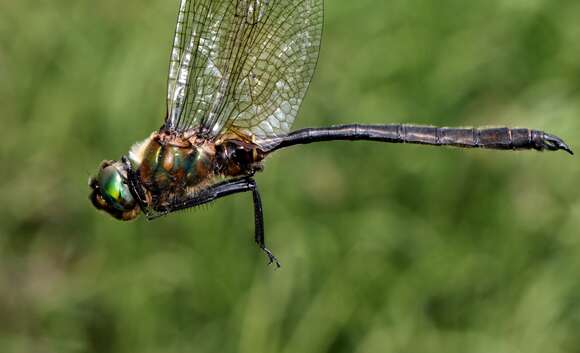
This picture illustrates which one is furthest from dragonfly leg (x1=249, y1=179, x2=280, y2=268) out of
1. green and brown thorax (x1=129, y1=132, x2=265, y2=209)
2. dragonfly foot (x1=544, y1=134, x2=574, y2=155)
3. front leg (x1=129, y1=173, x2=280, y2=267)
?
dragonfly foot (x1=544, y1=134, x2=574, y2=155)

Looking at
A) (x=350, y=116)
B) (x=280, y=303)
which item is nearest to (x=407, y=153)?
(x=350, y=116)

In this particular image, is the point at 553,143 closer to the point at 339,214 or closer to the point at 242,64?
the point at 242,64

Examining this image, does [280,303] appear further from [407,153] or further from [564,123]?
[564,123]

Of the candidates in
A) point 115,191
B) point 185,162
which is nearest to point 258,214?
point 185,162

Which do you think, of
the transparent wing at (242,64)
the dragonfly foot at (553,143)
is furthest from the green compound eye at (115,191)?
the dragonfly foot at (553,143)

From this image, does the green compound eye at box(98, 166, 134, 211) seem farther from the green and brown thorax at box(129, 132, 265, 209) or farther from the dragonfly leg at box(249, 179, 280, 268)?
the dragonfly leg at box(249, 179, 280, 268)

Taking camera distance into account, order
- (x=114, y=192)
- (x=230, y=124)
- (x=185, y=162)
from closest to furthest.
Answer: (x=114, y=192), (x=185, y=162), (x=230, y=124)

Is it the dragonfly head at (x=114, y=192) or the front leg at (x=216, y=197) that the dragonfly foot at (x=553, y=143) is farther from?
the dragonfly head at (x=114, y=192)
